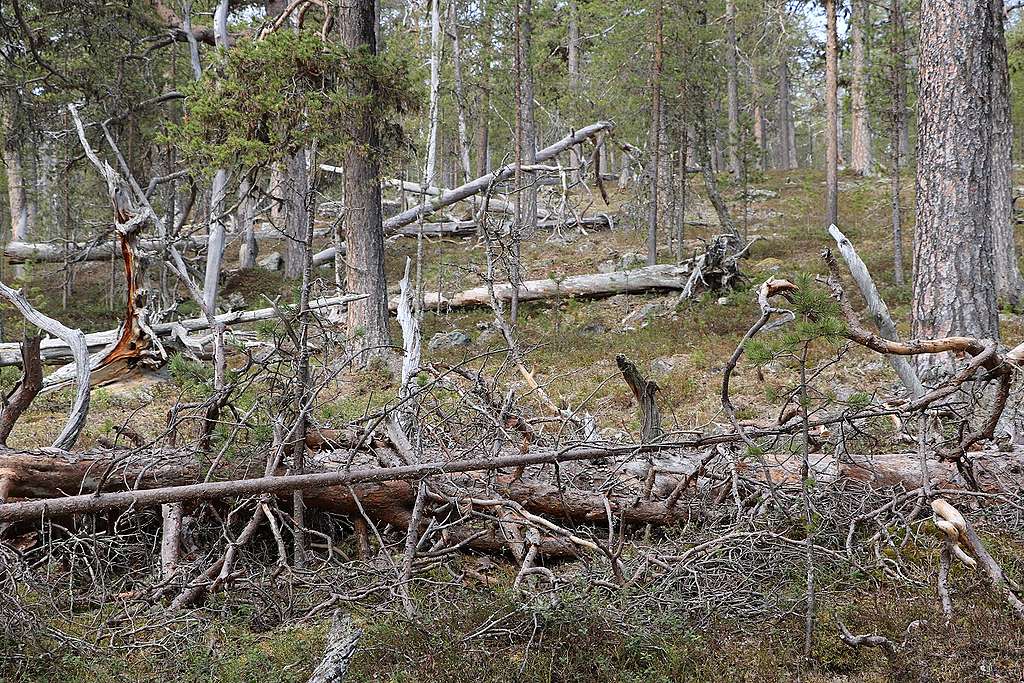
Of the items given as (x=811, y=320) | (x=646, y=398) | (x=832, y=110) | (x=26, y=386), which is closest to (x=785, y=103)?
(x=832, y=110)

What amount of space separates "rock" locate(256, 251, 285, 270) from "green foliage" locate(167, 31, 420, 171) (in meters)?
12.2

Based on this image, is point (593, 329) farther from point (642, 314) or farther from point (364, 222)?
point (364, 222)

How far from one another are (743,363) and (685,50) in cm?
935

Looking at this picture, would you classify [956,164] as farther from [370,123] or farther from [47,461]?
[47,461]

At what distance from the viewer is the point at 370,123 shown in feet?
40.2

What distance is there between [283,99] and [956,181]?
334 inches

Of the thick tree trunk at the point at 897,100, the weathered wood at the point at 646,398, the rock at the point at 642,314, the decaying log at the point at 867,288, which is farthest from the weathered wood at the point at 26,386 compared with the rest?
the thick tree trunk at the point at 897,100

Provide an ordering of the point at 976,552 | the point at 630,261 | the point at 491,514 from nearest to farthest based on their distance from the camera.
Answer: the point at 976,552 → the point at 491,514 → the point at 630,261

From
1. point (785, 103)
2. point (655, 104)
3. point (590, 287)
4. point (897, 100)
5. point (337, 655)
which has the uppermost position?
point (785, 103)

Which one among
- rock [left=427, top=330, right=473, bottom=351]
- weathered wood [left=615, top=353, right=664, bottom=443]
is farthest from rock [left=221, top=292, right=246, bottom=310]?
weathered wood [left=615, top=353, right=664, bottom=443]

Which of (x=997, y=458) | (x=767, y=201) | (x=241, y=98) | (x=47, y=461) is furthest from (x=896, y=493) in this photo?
(x=767, y=201)

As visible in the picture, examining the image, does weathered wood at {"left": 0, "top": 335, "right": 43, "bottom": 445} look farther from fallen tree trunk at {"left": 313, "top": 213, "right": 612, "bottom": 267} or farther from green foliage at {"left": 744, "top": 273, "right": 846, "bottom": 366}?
fallen tree trunk at {"left": 313, "top": 213, "right": 612, "bottom": 267}

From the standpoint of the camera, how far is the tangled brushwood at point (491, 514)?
165 inches

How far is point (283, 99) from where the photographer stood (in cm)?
1108
